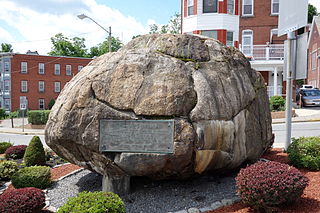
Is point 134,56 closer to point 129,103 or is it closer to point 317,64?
point 129,103

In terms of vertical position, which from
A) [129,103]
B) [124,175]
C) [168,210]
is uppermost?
[129,103]

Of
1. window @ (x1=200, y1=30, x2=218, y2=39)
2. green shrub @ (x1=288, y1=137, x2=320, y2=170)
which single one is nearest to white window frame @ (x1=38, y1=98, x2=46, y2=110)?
window @ (x1=200, y1=30, x2=218, y2=39)

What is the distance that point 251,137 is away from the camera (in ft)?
20.9

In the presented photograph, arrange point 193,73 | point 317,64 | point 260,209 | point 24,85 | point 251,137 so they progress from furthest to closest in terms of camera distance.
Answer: point 24,85 < point 317,64 < point 251,137 < point 193,73 < point 260,209

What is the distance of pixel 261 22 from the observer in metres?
27.1

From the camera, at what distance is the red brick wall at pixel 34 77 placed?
1710 inches

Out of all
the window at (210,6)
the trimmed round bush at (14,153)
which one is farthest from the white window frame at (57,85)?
the trimmed round bush at (14,153)

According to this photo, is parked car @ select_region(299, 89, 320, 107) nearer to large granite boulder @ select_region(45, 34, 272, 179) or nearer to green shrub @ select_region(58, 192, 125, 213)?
large granite boulder @ select_region(45, 34, 272, 179)

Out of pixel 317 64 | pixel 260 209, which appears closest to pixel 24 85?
pixel 317 64

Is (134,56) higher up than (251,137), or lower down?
higher up

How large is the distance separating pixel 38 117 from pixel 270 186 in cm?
2582

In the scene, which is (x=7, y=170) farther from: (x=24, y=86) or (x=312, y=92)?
(x=24, y=86)

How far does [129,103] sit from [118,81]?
0.49 meters

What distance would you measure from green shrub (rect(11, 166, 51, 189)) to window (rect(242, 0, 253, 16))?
25221 mm
